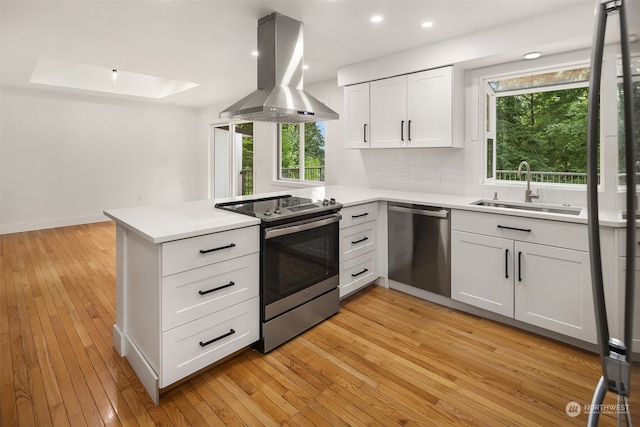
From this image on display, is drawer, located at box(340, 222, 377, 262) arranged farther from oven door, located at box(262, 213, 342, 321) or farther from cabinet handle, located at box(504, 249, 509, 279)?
cabinet handle, located at box(504, 249, 509, 279)

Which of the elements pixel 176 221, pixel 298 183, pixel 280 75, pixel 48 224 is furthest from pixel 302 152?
pixel 48 224

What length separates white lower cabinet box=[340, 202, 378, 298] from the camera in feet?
9.63

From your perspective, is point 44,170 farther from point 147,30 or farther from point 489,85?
point 489,85

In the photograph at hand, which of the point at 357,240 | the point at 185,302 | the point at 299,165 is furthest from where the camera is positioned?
the point at 299,165

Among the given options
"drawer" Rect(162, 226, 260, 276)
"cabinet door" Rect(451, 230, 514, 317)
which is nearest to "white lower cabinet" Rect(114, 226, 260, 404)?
"drawer" Rect(162, 226, 260, 276)

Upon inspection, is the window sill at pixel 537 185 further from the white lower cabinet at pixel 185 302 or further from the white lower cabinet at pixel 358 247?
the white lower cabinet at pixel 185 302

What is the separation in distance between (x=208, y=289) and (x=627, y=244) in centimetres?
180

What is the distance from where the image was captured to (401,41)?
3.16m

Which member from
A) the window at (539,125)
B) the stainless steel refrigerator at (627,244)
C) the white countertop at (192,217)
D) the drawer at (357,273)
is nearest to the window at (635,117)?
the stainless steel refrigerator at (627,244)

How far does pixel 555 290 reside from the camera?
232cm

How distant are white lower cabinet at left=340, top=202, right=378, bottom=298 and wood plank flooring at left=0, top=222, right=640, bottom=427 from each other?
0.26 meters

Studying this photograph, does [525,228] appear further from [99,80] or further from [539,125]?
[99,80]

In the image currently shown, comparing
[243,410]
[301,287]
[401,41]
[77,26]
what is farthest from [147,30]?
[243,410]

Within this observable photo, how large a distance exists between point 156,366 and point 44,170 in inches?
226
